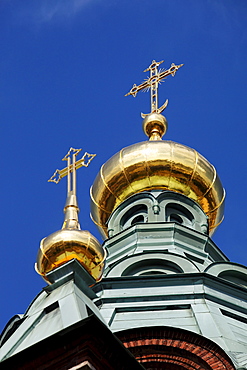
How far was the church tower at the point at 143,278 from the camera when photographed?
462 inches

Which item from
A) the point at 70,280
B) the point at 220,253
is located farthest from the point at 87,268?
the point at 220,253

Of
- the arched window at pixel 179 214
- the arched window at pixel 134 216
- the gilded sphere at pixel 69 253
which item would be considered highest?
the arched window at pixel 134 216

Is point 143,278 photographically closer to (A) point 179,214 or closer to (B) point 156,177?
(A) point 179,214

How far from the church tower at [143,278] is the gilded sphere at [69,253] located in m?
0.01

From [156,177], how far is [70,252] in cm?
983

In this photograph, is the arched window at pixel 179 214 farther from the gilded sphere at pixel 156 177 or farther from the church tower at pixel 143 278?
the gilded sphere at pixel 156 177

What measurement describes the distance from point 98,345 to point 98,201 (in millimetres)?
12916

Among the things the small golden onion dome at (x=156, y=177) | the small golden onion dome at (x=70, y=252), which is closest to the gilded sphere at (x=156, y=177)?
the small golden onion dome at (x=156, y=177)

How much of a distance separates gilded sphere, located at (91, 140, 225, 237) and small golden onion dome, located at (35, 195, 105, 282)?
9.58 metres

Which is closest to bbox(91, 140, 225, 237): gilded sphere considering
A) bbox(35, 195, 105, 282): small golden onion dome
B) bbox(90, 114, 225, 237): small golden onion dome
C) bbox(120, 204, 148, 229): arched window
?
bbox(90, 114, 225, 237): small golden onion dome

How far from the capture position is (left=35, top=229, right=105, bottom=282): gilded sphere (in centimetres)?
1402

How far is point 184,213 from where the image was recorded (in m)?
23.6

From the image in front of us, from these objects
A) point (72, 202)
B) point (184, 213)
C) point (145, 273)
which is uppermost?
point (184, 213)

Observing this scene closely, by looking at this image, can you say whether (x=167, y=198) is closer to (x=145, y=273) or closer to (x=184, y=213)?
(x=184, y=213)
